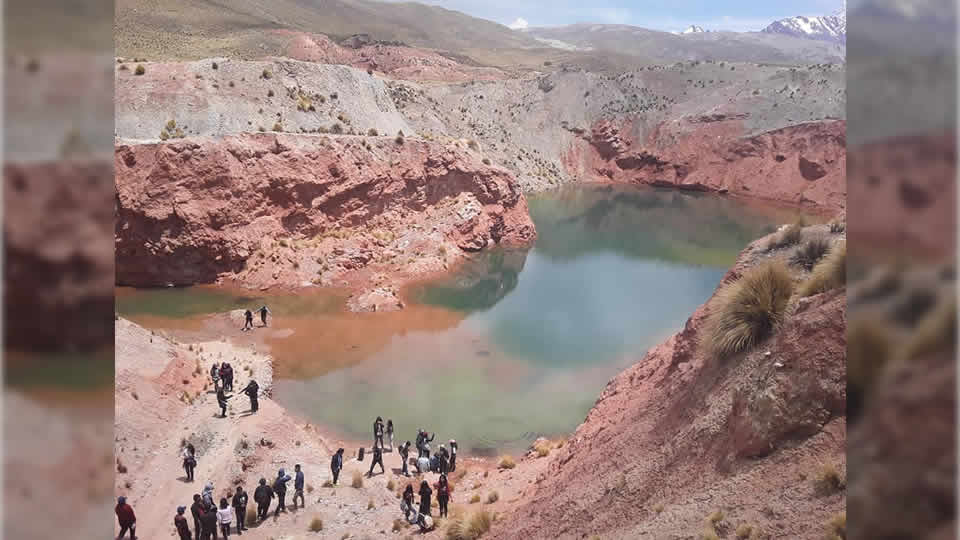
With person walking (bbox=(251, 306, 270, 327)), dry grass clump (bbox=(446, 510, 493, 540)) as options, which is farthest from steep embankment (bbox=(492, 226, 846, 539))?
person walking (bbox=(251, 306, 270, 327))

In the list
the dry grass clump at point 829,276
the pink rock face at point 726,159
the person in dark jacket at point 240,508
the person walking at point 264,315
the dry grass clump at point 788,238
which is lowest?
the person in dark jacket at point 240,508

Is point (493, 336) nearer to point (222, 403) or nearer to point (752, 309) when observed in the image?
point (222, 403)

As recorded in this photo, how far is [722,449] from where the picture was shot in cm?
837

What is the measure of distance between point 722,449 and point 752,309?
204cm

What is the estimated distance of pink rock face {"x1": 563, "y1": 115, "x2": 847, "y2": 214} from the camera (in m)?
55.2

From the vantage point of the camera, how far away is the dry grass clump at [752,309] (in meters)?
8.90

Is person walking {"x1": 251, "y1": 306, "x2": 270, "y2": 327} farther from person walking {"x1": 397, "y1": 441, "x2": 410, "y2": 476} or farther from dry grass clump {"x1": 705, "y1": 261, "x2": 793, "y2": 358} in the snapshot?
dry grass clump {"x1": 705, "y1": 261, "x2": 793, "y2": 358}

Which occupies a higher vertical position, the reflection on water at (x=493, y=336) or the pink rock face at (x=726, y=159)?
the pink rock face at (x=726, y=159)

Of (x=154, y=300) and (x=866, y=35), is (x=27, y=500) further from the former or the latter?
(x=154, y=300)

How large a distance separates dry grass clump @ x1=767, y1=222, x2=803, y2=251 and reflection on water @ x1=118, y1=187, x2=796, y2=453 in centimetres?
779

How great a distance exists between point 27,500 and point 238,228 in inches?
1100

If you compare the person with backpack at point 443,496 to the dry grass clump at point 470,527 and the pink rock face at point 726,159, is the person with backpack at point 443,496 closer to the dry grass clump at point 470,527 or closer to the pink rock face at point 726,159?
the dry grass clump at point 470,527

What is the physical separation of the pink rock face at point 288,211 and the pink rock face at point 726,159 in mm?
32327

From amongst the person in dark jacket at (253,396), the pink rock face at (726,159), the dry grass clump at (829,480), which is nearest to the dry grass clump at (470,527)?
the dry grass clump at (829,480)
